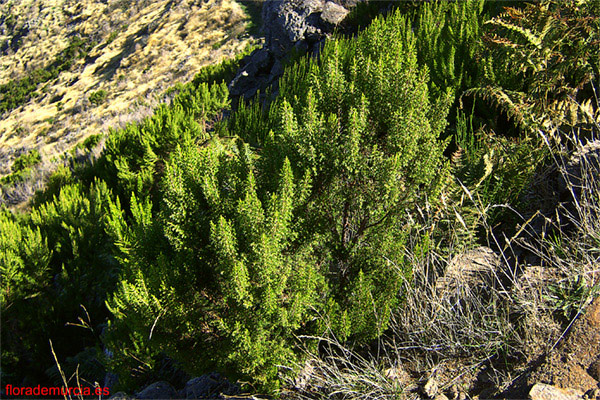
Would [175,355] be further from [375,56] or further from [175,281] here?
[375,56]

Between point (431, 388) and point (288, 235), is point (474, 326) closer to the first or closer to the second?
point (431, 388)

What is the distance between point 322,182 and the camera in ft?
9.24

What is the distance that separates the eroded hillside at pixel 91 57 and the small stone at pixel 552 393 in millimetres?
15372

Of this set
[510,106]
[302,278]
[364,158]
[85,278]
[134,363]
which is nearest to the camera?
[302,278]

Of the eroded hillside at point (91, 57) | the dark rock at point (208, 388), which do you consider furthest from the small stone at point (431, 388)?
the eroded hillside at point (91, 57)

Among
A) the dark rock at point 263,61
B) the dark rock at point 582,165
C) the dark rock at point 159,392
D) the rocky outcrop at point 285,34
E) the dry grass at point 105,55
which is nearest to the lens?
the dark rock at point 582,165

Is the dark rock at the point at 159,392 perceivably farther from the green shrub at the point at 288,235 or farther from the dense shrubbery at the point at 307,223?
the green shrub at the point at 288,235

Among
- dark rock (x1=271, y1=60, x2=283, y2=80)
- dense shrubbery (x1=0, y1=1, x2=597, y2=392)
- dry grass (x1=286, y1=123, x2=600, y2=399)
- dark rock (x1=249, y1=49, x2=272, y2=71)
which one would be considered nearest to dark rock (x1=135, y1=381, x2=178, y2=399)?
dense shrubbery (x1=0, y1=1, x2=597, y2=392)

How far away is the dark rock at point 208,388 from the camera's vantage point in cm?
290

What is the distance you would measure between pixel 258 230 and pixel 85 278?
3.96 metres

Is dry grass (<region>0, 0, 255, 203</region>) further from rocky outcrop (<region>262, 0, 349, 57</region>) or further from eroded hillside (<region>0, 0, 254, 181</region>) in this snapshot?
rocky outcrop (<region>262, 0, 349, 57</region>)

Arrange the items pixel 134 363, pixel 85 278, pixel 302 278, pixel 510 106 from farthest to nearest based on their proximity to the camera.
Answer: pixel 85 278
pixel 134 363
pixel 510 106
pixel 302 278

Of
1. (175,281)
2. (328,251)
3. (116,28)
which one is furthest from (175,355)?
(116,28)

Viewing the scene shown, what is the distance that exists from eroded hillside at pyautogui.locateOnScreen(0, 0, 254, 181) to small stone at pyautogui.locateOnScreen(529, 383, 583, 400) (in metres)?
15.4
